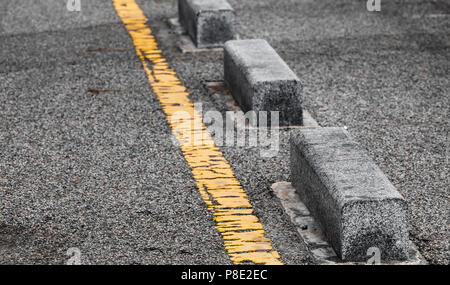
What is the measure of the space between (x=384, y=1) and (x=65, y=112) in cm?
564

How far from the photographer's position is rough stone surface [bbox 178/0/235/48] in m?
8.53

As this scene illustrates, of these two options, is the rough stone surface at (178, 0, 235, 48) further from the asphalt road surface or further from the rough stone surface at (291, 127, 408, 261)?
the rough stone surface at (291, 127, 408, 261)

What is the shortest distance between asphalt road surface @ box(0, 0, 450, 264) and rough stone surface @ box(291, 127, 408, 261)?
235 millimetres

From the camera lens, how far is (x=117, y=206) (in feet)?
16.7

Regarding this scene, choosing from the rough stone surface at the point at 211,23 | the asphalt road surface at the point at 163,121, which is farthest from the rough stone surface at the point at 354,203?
the rough stone surface at the point at 211,23

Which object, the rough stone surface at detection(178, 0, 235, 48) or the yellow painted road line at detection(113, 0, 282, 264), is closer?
the yellow painted road line at detection(113, 0, 282, 264)

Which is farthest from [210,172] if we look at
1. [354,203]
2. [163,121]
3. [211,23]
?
[211,23]

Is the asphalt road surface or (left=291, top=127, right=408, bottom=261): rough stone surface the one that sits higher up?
(left=291, top=127, right=408, bottom=261): rough stone surface

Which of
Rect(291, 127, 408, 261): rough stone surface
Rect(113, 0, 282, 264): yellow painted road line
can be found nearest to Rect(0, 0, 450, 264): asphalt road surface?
Rect(113, 0, 282, 264): yellow painted road line

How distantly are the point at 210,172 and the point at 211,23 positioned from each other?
3.32 metres

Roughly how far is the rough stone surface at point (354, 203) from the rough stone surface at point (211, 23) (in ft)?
12.7

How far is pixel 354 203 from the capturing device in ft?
14.1
